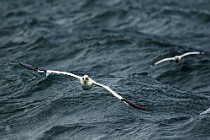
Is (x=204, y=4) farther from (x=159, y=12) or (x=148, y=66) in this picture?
(x=148, y=66)

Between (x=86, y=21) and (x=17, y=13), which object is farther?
(x=17, y=13)

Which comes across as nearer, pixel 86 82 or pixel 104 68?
pixel 86 82

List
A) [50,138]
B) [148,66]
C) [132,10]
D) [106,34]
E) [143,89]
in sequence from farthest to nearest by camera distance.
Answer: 1. [132,10]
2. [106,34]
3. [148,66]
4. [143,89]
5. [50,138]

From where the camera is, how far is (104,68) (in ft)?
85.8

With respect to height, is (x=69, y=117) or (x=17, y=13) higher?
(x=17, y=13)

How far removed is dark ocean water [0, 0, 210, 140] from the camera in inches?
688

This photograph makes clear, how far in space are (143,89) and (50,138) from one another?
230 inches

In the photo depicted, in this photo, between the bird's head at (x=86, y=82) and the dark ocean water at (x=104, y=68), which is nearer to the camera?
the dark ocean water at (x=104, y=68)

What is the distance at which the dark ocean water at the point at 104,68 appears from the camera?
1747 centimetres

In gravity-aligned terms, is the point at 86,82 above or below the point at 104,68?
above

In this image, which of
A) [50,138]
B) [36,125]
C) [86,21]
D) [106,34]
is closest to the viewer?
[50,138]

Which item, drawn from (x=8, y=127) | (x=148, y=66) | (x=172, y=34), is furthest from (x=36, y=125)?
(x=172, y=34)

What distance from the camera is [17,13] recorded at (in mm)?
40000

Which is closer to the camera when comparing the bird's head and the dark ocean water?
the dark ocean water
